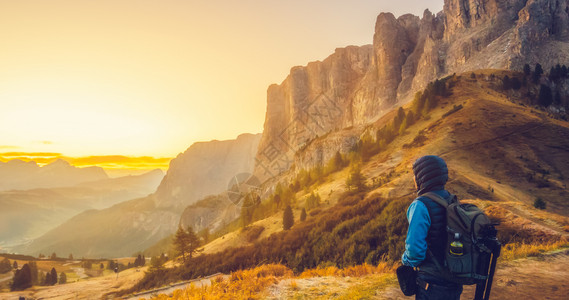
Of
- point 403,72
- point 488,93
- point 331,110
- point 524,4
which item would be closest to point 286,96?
point 331,110

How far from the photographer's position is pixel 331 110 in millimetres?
137375

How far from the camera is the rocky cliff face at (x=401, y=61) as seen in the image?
7181 cm

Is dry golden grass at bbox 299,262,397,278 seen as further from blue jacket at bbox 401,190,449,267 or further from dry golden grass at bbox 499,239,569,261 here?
blue jacket at bbox 401,190,449,267

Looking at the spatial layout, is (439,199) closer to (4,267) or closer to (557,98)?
(557,98)

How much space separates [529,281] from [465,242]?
7131 millimetres

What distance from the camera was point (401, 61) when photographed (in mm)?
111188

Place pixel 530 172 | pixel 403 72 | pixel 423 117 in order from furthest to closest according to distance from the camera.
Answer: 1. pixel 403 72
2. pixel 423 117
3. pixel 530 172

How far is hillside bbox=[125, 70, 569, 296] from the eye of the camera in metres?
15.8

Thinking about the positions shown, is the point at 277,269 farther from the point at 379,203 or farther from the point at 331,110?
the point at 331,110

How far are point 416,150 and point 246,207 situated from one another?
34.0 m

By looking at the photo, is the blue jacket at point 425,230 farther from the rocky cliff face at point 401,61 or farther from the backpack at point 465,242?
the rocky cliff face at point 401,61

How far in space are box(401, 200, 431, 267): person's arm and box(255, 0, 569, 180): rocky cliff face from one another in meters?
76.5

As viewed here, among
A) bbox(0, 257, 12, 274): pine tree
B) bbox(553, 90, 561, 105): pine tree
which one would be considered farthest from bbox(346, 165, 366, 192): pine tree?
bbox(0, 257, 12, 274): pine tree

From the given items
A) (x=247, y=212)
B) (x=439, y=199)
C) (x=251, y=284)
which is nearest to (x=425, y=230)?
(x=439, y=199)
